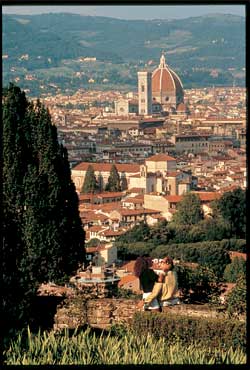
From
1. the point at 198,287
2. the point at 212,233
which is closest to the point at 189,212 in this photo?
the point at 212,233

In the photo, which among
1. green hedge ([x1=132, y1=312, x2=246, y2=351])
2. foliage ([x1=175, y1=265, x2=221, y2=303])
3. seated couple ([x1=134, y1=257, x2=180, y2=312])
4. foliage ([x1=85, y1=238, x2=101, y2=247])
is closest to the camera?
green hedge ([x1=132, y1=312, x2=246, y2=351])

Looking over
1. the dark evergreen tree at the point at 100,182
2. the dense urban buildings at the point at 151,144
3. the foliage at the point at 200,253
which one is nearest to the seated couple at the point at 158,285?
the foliage at the point at 200,253

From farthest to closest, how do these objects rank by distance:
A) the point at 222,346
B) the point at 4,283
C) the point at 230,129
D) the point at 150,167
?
the point at 230,129 → the point at 150,167 → the point at 4,283 → the point at 222,346

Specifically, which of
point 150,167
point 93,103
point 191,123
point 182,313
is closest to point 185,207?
point 150,167

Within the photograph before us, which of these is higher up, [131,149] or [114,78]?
[114,78]

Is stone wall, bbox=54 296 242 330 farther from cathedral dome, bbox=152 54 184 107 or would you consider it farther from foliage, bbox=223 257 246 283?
cathedral dome, bbox=152 54 184 107

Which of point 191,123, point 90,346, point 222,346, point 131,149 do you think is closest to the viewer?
point 90,346

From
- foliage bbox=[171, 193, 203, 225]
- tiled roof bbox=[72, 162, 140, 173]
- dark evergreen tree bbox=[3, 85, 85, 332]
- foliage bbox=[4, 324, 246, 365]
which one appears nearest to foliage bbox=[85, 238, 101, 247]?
foliage bbox=[171, 193, 203, 225]

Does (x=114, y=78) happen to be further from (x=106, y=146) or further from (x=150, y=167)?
(x=150, y=167)
